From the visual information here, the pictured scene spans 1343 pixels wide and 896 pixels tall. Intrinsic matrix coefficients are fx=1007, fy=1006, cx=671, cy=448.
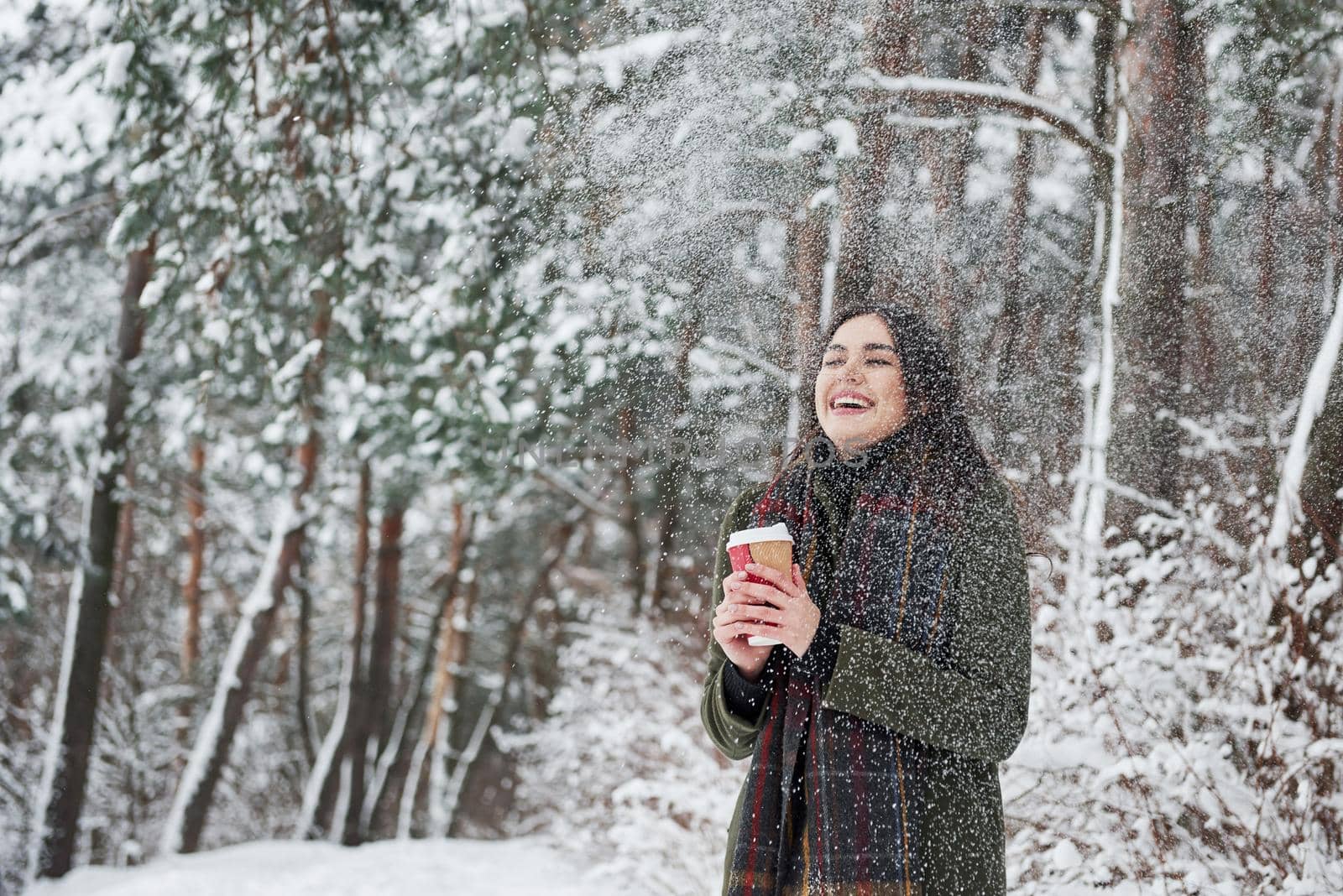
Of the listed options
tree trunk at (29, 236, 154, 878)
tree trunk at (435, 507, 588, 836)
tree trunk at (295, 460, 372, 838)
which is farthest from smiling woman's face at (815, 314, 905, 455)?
tree trunk at (435, 507, 588, 836)

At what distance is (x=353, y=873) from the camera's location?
529cm

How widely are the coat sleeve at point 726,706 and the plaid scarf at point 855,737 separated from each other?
1.1 inches

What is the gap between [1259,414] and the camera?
2.53m

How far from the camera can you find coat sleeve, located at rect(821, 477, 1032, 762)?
143 cm

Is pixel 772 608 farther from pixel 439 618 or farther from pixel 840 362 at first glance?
pixel 439 618

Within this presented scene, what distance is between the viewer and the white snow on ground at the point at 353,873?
4.84 meters

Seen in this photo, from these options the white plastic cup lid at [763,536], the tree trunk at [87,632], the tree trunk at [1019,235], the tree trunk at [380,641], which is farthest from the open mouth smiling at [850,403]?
the tree trunk at [380,641]

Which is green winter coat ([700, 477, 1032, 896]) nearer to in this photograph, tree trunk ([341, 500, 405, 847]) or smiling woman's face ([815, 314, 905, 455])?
smiling woman's face ([815, 314, 905, 455])

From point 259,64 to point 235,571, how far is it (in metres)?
9.48

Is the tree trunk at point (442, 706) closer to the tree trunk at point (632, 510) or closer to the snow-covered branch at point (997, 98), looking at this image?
the tree trunk at point (632, 510)

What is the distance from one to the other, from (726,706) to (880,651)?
0.96 feet

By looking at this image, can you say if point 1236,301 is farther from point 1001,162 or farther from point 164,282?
point 164,282

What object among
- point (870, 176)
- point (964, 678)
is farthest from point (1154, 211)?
point (964, 678)

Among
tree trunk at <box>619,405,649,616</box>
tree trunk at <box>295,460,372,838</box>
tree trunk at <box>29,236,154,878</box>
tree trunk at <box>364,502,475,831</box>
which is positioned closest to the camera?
tree trunk at <box>619,405,649,616</box>
